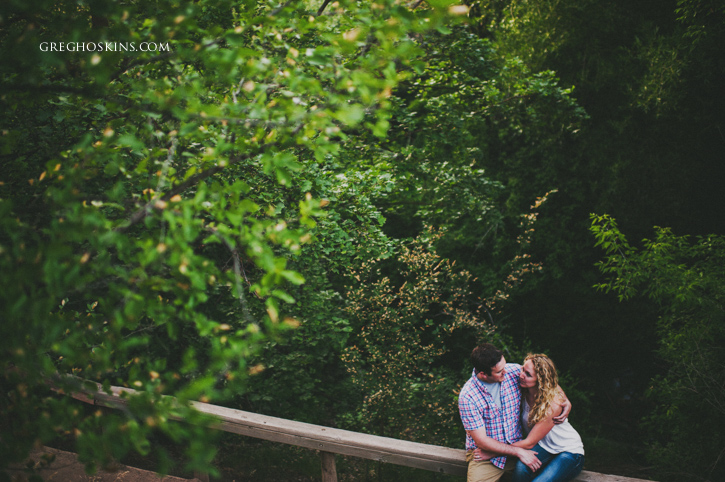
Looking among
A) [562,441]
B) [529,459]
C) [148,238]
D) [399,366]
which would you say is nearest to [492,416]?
[529,459]

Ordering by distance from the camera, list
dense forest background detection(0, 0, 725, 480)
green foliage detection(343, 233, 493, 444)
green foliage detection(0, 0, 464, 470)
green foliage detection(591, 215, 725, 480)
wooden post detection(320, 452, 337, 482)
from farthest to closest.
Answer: green foliage detection(343, 233, 493, 444), green foliage detection(591, 215, 725, 480), wooden post detection(320, 452, 337, 482), dense forest background detection(0, 0, 725, 480), green foliage detection(0, 0, 464, 470)

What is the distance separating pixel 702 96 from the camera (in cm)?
565

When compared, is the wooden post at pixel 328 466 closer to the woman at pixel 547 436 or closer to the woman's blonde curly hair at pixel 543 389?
the woman at pixel 547 436

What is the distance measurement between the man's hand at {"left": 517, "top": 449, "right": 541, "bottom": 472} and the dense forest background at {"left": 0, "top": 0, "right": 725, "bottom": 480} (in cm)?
176

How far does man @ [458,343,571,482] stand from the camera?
2.60 metres

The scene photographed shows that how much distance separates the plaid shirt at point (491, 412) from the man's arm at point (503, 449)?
6 centimetres

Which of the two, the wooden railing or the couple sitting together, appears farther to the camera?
the wooden railing

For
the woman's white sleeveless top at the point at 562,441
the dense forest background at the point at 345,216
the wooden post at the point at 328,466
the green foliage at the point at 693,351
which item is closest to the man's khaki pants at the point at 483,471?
the woman's white sleeveless top at the point at 562,441

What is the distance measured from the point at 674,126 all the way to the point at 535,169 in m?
1.95

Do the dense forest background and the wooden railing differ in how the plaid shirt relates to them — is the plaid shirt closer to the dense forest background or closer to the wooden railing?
the wooden railing

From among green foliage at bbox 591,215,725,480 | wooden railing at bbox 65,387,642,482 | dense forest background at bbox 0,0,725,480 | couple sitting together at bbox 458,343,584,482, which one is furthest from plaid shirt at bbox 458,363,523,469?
green foliage at bbox 591,215,725,480

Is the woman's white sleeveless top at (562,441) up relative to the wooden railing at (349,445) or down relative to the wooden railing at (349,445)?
up

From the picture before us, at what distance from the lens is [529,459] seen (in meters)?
2.58

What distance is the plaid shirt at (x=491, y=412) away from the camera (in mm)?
2650
